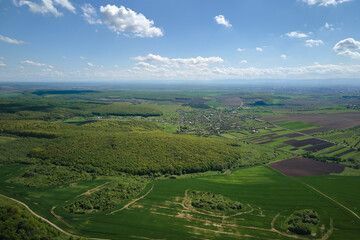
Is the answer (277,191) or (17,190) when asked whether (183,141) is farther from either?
(17,190)

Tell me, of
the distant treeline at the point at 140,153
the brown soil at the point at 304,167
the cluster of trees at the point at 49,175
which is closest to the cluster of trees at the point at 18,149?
the distant treeline at the point at 140,153

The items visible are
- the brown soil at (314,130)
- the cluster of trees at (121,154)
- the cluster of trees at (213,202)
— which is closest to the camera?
the cluster of trees at (213,202)

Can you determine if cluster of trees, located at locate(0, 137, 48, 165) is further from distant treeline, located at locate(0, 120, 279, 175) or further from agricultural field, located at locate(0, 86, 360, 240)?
distant treeline, located at locate(0, 120, 279, 175)

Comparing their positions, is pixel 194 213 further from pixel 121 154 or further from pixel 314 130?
pixel 314 130

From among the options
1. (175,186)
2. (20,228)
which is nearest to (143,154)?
(175,186)

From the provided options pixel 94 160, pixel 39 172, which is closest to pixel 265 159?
pixel 94 160

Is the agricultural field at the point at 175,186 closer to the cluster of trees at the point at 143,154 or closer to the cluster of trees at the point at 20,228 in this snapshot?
the cluster of trees at the point at 143,154
